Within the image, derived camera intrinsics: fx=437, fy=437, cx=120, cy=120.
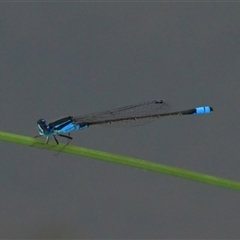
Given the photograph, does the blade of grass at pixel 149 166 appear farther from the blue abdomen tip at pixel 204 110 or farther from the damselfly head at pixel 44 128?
the blue abdomen tip at pixel 204 110

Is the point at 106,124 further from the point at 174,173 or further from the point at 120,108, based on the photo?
the point at 174,173

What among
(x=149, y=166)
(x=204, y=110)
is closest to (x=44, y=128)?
(x=204, y=110)

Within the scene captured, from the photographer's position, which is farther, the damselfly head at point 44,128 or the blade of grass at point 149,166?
the damselfly head at point 44,128

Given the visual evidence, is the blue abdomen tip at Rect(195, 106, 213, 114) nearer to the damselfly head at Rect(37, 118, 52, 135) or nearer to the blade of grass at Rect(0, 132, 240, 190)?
the damselfly head at Rect(37, 118, 52, 135)

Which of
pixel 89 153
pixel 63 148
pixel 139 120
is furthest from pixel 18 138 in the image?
pixel 139 120

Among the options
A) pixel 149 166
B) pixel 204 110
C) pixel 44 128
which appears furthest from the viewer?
pixel 204 110

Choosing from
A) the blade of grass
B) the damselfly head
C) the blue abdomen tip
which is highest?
the blue abdomen tip

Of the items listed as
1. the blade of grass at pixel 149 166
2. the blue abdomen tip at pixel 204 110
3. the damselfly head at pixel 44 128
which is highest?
the blue abdomen tip at pixel 204 110

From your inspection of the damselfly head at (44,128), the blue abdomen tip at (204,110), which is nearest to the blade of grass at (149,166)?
the damselfly head at (44,128)

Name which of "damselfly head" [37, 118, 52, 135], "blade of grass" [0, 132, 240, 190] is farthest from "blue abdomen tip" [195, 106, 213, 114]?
"blade of grass" [0, 132, 240, 190]

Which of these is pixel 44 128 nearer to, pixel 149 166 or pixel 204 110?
pixel 204 110

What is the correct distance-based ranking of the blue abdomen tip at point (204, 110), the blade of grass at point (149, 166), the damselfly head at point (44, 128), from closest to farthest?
the blade of grass at point (149, 166)
the damselfly head at point (44, 128)
the blue abdomen tip at point (204, 110)
